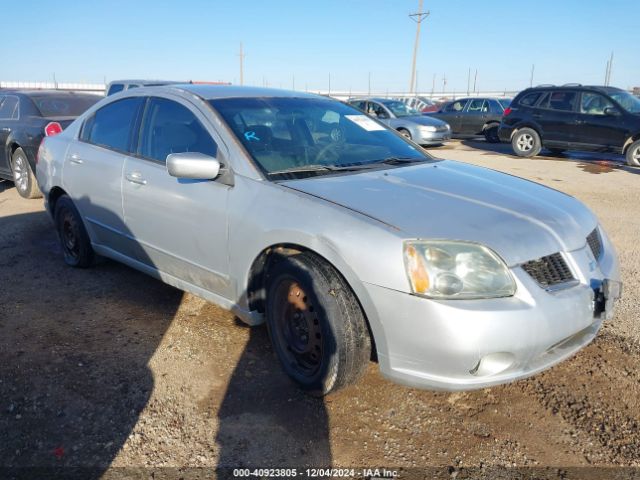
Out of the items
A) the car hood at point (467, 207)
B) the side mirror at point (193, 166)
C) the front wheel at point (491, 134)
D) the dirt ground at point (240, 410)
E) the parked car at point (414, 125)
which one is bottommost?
the dirt ground at point (240, 410)

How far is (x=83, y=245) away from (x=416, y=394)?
313cm

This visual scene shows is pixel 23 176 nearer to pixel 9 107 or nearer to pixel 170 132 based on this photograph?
pixel 9 107

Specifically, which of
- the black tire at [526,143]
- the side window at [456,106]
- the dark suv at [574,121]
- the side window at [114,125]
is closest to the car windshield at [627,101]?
the dark suv at [574,121]

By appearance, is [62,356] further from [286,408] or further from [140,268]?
[286,408]

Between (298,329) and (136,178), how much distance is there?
66.0 inches

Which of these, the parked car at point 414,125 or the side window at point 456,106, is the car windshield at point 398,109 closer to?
the parked car at point 414,125

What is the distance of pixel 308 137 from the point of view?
11.3 ft

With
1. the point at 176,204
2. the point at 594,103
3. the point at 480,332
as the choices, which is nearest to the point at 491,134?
the point at 594,103

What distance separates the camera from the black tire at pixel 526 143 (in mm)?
13039

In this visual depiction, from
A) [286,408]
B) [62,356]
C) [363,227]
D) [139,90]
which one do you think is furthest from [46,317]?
[363,227]

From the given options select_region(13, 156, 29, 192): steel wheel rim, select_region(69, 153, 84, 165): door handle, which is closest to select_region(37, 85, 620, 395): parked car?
select_region(69, 153, 84, 165): door handle

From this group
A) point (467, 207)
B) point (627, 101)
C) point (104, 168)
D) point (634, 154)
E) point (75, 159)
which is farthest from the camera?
point (627, 101)

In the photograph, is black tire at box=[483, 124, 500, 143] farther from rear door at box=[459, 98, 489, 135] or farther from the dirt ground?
the dirt ground

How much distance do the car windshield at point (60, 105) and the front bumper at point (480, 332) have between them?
684 cm
